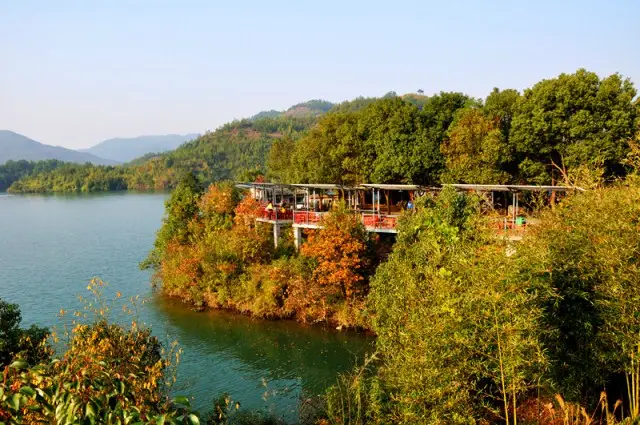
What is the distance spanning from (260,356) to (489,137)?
510 inches

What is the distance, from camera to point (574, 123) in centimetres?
1941

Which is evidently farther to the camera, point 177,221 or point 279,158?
point 279,158

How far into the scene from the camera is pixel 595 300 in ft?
31.2

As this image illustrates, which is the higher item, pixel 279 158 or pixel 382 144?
pixel 279 158

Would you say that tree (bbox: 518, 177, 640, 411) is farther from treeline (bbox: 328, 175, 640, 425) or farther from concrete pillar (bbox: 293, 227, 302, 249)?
concrete pillar (bbox: 293, 227, 302, 249)

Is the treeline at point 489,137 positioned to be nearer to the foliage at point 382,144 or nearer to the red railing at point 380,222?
the foliage at point 382,144

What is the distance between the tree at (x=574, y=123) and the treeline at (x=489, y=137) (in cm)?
4

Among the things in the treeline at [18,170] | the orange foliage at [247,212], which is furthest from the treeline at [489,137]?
the treeline at [18,170]

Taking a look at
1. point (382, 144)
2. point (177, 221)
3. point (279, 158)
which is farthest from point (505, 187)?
point (279, 158)

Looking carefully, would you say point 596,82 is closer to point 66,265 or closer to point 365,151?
point 365,151

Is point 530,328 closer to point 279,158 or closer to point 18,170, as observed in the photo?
point 279,158

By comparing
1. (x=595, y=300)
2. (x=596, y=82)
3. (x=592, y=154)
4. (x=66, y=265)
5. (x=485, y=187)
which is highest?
(x=596, y=82)

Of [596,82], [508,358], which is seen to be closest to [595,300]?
[508,358]

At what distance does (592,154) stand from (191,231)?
19304 mm
